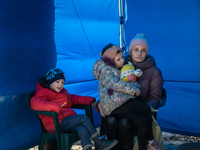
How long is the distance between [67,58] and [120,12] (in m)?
1.28

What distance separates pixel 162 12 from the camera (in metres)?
3.60

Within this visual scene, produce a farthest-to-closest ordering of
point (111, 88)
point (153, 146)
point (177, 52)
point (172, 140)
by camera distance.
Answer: point (177, 52) → point (172, 140) → point (111, 88) → point (153, 146)

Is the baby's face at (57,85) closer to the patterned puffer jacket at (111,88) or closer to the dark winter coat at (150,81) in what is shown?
the patterned puffer jacket at (111,88)

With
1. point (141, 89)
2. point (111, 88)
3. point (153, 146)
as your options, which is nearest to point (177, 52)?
point (141, 89)

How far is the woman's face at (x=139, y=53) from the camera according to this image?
2760mm

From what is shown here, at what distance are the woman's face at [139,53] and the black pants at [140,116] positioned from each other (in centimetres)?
60

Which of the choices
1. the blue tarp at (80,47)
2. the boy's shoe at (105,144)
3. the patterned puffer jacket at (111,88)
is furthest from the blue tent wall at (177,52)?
the boy's shoe at (105,144)

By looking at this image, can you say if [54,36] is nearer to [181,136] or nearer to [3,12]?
[3,12]

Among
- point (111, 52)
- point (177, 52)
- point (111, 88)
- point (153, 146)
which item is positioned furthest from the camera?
point (177, 52)

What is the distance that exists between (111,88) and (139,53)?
0.61 metres

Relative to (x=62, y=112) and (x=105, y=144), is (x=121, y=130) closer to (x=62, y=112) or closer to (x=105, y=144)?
(x=105, y=144)

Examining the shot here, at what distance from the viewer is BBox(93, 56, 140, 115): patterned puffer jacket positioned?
2.37m

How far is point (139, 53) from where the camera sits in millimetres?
2750

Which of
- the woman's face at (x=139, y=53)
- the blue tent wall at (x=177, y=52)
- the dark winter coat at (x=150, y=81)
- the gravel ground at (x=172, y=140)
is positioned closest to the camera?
the dark winter coat at (x=150, y=81)
